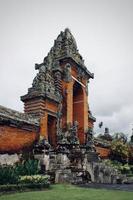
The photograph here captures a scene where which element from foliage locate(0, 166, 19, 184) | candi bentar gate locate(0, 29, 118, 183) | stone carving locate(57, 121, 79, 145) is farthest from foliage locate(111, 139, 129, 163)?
foliage locate(0, 166, 19, 184)

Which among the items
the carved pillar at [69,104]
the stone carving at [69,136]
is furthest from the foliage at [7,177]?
the carved pillar at [69,104]

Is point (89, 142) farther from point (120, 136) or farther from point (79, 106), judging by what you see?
point (120, 136)

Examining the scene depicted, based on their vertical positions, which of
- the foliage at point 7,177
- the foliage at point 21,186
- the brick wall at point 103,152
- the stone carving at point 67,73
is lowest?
the foliage at point 21,186

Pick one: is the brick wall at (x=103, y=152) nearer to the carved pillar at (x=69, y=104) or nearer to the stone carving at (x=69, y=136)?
the carved pillar at (x=69, y=104)

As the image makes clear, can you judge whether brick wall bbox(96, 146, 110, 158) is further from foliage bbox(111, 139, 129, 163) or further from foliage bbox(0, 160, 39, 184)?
foliage bbox(0, 160, 39, 184)

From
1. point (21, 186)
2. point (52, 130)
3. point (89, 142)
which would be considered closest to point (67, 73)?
point (52, 130)

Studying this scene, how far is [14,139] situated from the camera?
44.1 feet

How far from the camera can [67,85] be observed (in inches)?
765

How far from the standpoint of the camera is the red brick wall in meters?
12.7

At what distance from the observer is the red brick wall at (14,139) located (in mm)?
12688

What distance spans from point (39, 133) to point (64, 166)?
2.67 metres

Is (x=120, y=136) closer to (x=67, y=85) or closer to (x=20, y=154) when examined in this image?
(x=67, y=85)

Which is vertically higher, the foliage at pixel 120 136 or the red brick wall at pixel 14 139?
the foliage at pixel 120 136

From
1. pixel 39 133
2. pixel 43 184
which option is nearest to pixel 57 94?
pixel 39 133
